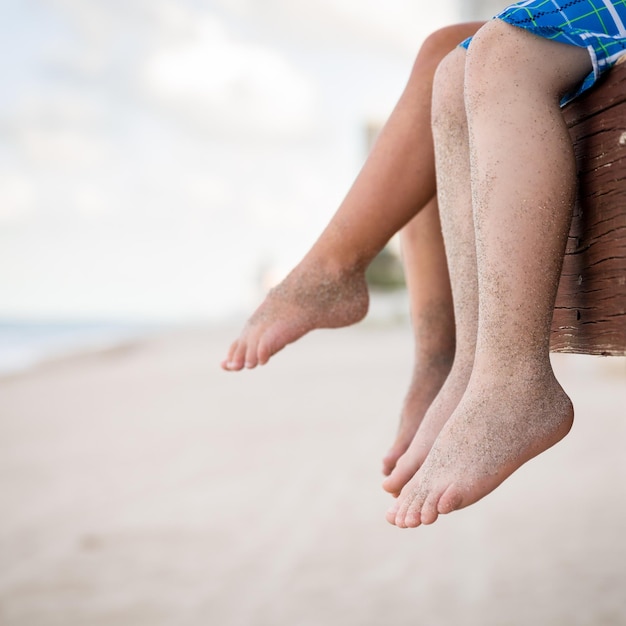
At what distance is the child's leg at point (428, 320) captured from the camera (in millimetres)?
1230

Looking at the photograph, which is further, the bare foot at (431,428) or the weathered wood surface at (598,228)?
the bare foot at (431,428)

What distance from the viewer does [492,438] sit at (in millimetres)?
850

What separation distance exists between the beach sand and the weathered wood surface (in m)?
1.09

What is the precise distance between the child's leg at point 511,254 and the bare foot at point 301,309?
403 millimetres

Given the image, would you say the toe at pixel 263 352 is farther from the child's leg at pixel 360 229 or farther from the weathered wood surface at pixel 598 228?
the weathered wood surface at pixel 598 228

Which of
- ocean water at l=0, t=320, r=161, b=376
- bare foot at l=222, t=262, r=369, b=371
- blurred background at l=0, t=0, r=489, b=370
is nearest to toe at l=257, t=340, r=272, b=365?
bare foot at l=222, t=262, r=369, b=371

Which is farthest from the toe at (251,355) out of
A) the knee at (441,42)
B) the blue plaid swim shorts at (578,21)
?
the blue plaid swim shorts at (578,21)

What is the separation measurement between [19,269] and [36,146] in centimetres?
606

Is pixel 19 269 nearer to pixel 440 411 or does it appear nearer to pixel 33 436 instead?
pixel 33 436

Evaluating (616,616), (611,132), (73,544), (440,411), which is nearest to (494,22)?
(611,132)

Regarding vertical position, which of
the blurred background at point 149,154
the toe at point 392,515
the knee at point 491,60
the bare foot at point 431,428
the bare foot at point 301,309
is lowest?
the toe at point 392,515

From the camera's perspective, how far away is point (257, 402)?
17.6 feet

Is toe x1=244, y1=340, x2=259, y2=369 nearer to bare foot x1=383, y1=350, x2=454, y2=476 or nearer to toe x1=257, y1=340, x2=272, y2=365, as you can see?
toe x1=257, y1=340, x2=272, y2=365

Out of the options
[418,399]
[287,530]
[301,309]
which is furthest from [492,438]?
[287,530]
